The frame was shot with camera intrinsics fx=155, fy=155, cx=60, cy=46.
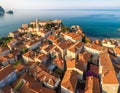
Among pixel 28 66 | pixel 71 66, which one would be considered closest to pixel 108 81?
pixel 71 66

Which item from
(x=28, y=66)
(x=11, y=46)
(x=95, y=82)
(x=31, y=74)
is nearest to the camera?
(x=95, y=82)

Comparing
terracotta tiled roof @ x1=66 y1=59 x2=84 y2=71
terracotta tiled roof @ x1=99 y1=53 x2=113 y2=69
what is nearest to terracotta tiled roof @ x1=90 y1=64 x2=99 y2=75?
terracotta tiled roof @ x1=99 y1=53 x2=113 y2=69

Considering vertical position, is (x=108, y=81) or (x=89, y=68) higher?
(x=108, y=81)

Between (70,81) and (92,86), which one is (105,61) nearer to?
(92,86)

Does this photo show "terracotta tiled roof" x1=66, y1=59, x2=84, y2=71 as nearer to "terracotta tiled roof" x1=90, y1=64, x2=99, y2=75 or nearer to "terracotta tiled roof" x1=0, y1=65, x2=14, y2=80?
"terracotta tiled roof" x1=90, y1=64, x2=99, y2=75

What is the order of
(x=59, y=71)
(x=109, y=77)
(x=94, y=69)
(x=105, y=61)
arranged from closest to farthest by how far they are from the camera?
(x=109, y=77) → (x=59, y=71) → (x=105, y=61) → (x=94, y=69)

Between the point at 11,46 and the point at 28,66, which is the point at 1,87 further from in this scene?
the point at 11,46

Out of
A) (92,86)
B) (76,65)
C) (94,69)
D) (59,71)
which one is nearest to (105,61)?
(94,69)

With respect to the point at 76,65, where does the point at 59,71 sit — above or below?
below
